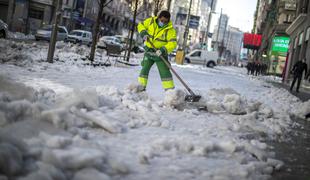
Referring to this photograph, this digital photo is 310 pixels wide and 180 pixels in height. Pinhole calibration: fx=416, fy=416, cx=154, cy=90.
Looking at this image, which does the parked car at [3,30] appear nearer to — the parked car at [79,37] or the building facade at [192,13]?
the parked car at [79,37]

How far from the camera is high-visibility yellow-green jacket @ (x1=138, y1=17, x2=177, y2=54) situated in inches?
319

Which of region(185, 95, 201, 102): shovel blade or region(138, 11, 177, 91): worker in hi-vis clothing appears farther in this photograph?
region(138, 11, 177, 91): worker in hi-vis clothing

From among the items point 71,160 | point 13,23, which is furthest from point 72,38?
point 71,160

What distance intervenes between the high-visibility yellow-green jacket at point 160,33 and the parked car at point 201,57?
32.1 metres

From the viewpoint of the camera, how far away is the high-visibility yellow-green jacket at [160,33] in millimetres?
8102

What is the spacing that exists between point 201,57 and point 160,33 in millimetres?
32331

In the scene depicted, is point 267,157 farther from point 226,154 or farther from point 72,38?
point 72,38

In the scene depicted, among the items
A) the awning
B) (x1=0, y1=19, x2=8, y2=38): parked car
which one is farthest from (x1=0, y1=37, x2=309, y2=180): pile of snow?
the awning

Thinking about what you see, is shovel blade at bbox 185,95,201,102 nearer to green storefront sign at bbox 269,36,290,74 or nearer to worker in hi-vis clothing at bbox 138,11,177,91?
worker in hi-vis clothing at bbox 138,11,177,91

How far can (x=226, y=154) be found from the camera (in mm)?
4367

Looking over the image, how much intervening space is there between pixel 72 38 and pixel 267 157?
30.3 m

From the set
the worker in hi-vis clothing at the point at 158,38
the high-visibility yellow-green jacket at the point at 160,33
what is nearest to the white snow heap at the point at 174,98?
the worker in hi-vis clothing at the point at 158,38

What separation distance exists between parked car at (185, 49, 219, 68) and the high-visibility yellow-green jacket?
32.1 meters

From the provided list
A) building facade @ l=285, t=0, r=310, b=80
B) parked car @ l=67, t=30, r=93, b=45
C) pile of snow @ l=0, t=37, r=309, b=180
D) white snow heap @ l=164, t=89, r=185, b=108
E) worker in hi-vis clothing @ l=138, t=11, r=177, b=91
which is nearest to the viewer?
pile of snow @ l=0, t=37, r=309, b=180
